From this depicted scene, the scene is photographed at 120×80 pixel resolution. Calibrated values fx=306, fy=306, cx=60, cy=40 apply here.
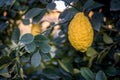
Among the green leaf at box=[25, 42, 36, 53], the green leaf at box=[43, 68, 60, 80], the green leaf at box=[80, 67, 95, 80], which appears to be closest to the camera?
the green leaf at box=[25, 42, 36, 53]

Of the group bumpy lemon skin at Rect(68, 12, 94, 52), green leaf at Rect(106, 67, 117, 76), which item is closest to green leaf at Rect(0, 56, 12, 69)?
bumpy lemon skin at Rect(68, 12, 94, 52)

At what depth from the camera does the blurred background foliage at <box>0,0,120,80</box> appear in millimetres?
894

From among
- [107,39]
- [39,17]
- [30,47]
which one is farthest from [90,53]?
[30,47]

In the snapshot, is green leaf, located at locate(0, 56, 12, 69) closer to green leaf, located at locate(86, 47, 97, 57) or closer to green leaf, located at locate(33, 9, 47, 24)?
green leaf, located at locate(33, 9, 47, 24)

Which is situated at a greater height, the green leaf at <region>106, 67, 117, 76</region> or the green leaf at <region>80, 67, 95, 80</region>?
the green leaf at <region>80, 67, 95, 80</region>

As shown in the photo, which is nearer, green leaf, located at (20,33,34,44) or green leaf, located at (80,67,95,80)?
green leaf, located at (20,33,34,44)

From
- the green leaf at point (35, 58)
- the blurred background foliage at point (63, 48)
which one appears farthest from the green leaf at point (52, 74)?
the green leaf at point (35, 58)

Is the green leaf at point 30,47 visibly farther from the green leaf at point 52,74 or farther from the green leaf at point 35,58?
the green leaf at point 52,74

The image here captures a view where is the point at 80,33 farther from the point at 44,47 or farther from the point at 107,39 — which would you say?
the point at 107,39

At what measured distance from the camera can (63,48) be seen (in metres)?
1.45

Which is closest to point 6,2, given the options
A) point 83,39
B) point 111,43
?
point 83,39

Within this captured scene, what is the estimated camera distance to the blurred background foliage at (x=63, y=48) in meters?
0.89

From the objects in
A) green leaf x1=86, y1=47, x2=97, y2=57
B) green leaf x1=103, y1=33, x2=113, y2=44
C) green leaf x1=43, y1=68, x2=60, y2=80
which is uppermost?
green leaf x1=103, y1=33, x2=113, y2=44

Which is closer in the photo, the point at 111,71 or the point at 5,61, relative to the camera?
the point at 5,61
